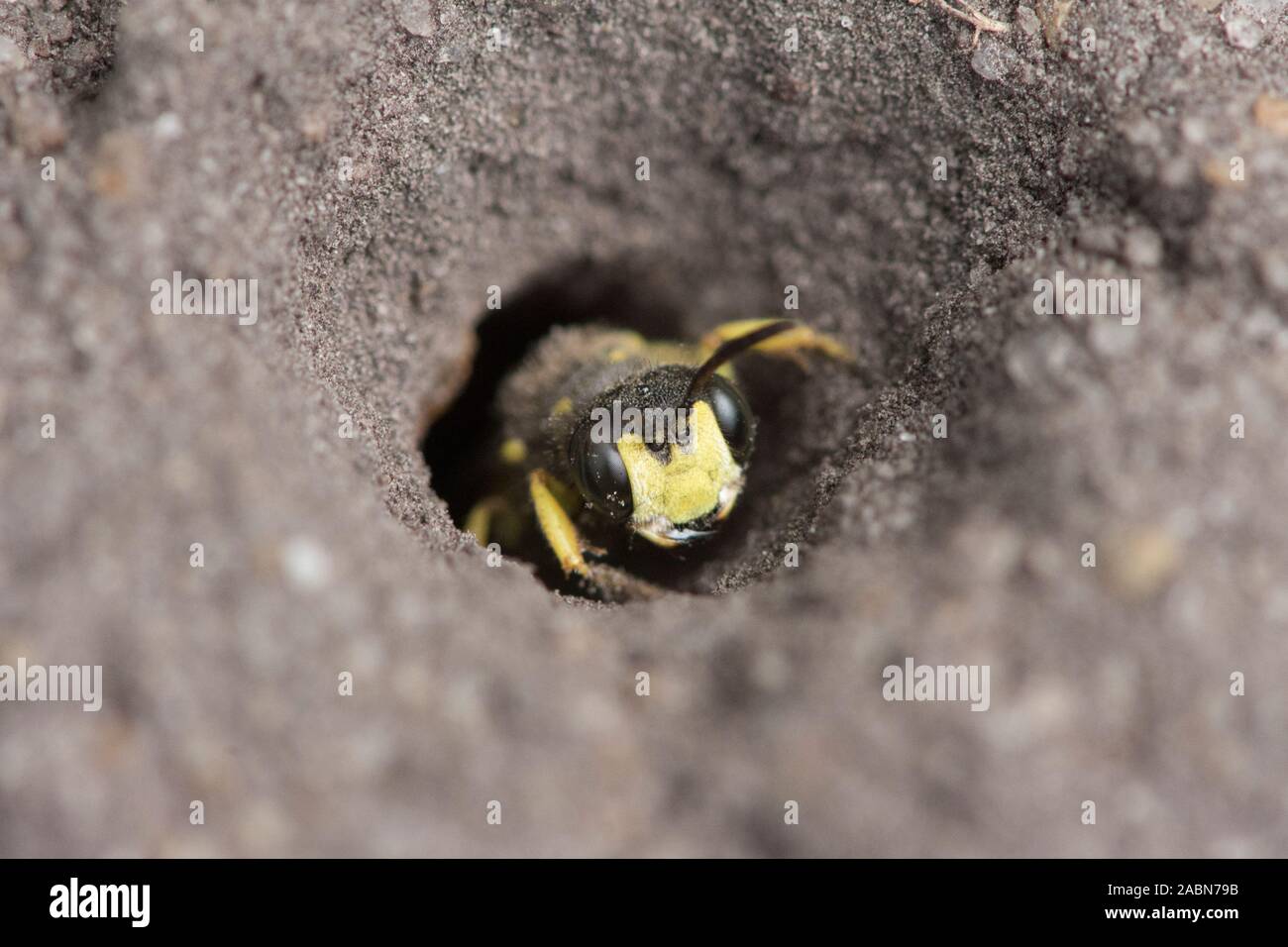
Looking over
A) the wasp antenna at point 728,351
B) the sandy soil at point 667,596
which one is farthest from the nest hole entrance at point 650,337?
the wasp antenna at point 728,351

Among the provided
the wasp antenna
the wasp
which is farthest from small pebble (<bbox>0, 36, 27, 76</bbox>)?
the wasp antenna

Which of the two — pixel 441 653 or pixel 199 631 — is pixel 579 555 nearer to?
pixel 441 653

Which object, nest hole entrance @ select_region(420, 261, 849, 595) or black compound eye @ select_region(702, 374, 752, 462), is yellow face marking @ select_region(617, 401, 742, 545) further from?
nest hole entrance @ select_region(420, 261, 849, 595)

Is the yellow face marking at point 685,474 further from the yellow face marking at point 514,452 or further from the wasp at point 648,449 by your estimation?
the yellow face marking at point 514,452

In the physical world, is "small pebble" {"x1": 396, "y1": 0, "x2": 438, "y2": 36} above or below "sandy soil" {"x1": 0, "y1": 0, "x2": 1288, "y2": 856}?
above

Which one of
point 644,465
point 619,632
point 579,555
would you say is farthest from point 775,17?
point 619,632

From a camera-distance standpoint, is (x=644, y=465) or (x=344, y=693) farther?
(x=644, y=465)
